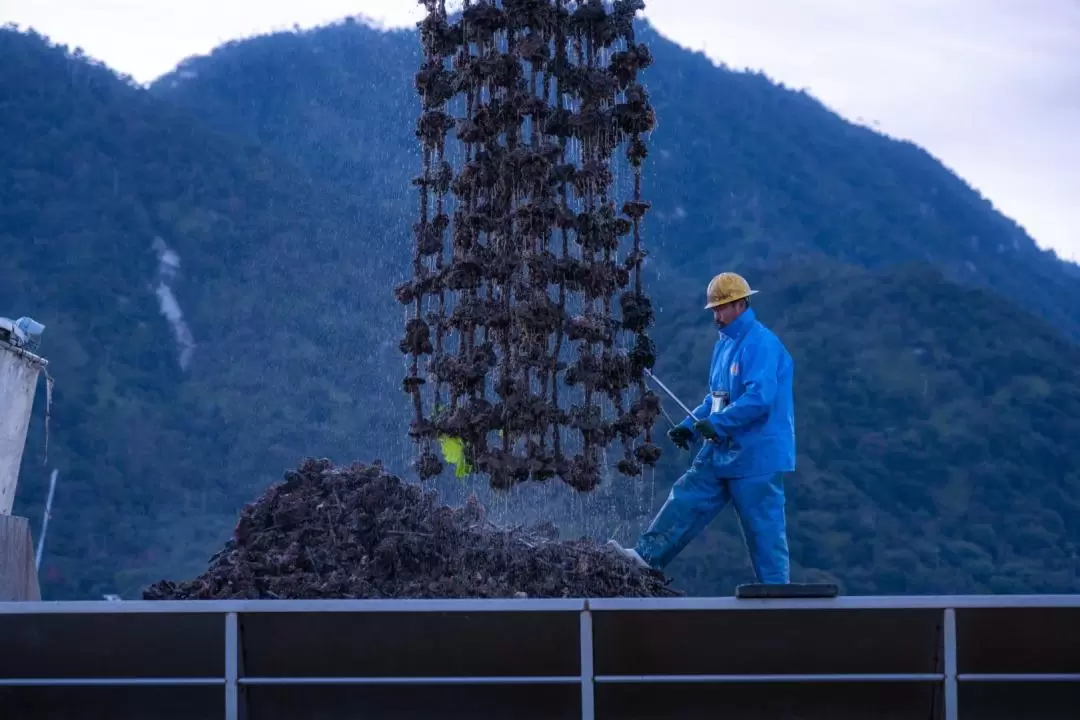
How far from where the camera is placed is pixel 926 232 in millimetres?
85688

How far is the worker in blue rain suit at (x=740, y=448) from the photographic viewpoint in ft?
26.5

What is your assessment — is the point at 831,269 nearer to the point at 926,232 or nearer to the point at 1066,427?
the point at 1066,427

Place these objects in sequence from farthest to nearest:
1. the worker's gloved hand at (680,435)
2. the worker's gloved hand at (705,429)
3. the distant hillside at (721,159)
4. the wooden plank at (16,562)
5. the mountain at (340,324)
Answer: the distant hillside at (721,159) < the mountain at (340,324) < the worker's gloved hand at (680,435) < the worker's gloved hand at (705,429) < the wooden plank at (16,562)

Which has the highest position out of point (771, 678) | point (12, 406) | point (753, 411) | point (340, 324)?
point (340, 324)

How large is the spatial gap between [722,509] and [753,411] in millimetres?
513

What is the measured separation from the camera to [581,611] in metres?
5.13

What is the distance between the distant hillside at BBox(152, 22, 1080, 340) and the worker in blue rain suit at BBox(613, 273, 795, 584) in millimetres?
56164

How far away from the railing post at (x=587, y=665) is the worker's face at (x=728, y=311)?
11.2 ft

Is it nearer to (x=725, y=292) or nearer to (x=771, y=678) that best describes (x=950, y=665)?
(x=771, y=678)

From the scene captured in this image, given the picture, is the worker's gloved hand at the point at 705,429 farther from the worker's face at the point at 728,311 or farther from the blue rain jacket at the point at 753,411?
the worker's face at the point at 728,311

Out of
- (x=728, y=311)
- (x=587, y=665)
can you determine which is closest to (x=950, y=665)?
(x=587, y=665)

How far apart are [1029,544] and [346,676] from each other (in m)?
56.6

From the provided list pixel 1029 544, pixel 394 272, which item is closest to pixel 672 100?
pixel 394 272

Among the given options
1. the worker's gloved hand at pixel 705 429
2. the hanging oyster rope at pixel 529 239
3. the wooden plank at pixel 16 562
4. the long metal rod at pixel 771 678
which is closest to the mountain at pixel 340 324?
the worker's gloved hand at pixel 705 429
